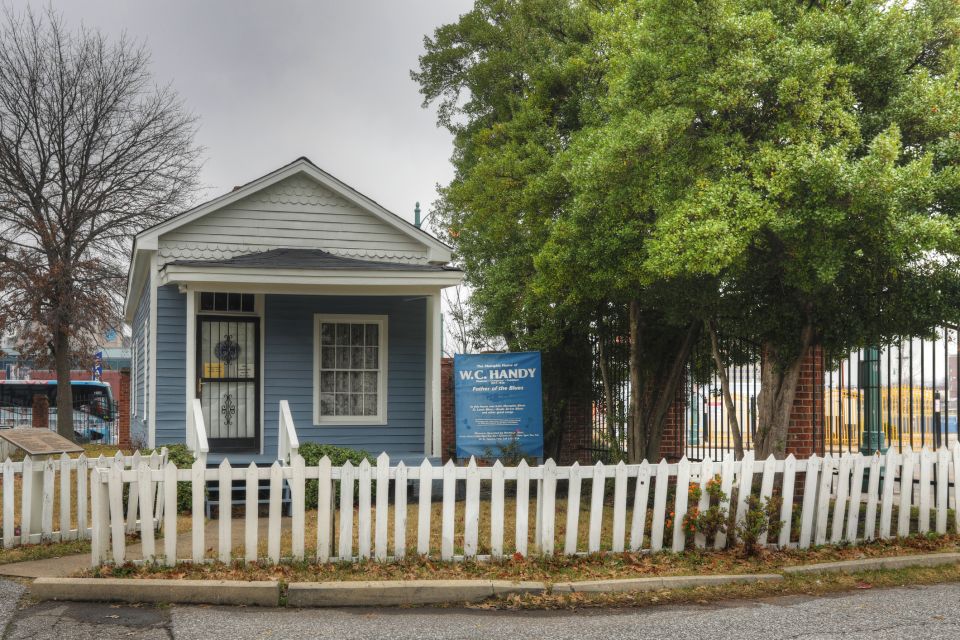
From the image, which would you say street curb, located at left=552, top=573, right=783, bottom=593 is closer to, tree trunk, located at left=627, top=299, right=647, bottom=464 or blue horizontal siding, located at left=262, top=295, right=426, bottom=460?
tree trunk, located at left=627, top=299, right=647, bottom=464

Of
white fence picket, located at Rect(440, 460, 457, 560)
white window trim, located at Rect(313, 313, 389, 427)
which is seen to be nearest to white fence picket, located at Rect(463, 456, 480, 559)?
white fence picket, located at Rect(440, 460, 457, 560)

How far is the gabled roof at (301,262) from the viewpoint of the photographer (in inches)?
526

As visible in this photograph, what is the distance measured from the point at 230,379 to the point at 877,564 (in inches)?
401

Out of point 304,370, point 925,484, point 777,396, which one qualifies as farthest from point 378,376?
point 925,484

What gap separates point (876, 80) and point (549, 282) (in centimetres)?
468

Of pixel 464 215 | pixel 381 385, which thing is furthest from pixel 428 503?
pixel 464 215

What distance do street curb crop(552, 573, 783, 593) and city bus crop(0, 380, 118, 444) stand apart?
29.9m

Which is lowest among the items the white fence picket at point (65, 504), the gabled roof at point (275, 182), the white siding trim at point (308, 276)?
the white fence picket at point (65, 504)

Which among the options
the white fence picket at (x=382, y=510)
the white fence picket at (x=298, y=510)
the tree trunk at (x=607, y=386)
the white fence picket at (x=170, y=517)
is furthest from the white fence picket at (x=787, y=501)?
the tree trunk at (x=607, y=386)

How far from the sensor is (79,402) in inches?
1421

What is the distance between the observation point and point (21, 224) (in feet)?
85.7

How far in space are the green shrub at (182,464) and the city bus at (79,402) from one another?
22674 mm

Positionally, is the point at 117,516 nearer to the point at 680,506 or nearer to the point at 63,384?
the point at 680,506

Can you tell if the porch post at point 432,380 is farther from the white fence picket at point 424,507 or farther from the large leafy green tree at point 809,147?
the white fence picket at point 424,507
